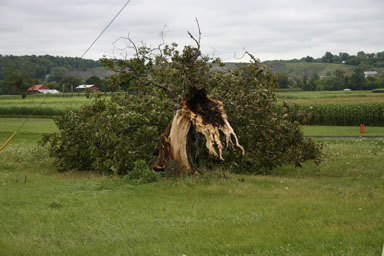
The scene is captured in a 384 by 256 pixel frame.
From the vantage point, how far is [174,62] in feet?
49.5

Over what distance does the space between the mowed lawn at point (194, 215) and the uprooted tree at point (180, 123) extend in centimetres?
107

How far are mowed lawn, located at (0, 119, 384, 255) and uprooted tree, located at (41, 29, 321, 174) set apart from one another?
3.51 ft

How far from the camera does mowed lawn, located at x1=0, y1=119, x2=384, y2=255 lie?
257 inches

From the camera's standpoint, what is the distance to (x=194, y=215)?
330 inches

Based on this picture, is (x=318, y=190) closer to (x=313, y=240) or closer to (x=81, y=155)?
(x=313, y=240)

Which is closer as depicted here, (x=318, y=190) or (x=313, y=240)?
(x=313, y=240)

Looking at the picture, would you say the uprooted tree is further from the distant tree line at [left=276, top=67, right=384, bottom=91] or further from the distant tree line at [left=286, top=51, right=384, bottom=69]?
the distant tree line at [left=286, top=51, right=384, bottom=69]

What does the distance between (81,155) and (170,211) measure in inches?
274

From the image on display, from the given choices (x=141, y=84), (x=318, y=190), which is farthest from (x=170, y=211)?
(x=141, y=84)

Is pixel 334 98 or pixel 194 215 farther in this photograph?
pixel 334 98

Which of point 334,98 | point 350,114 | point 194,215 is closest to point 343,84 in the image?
point 334,98

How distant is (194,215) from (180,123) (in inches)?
181

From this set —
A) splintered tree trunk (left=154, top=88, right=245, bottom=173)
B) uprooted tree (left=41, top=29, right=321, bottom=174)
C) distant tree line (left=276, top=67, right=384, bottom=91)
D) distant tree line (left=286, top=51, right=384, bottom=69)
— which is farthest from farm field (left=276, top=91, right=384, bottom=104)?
distant tree line (left=286, top=51, right=384, bottom=69)

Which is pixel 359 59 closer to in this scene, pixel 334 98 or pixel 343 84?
pixel 343 84
